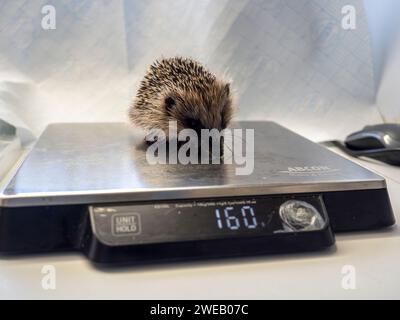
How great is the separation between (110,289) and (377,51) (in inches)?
39.0

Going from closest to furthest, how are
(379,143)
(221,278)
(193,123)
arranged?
(221,278), (193,123), (379,143)

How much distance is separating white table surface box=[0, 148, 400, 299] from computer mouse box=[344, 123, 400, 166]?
1.32 feet

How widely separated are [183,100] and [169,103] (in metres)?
0.03

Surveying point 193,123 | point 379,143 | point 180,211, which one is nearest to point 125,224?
point 180,211

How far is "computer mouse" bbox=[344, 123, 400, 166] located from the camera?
35.9 inches

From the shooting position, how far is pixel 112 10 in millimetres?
1085

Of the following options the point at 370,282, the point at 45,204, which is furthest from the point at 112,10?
the point at 370,282

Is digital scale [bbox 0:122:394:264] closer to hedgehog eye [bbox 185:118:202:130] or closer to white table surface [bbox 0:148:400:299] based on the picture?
white table surface [bbox 0:148:400:299]

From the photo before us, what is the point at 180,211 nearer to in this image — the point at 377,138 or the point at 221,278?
the point at 221,278

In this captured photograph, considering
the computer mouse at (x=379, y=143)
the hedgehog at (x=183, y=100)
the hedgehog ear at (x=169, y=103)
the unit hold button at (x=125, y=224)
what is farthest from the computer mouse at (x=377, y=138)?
the unit hold button at (x=125, y=224)

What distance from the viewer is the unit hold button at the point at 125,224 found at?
494 millimetres

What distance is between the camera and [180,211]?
0.52m

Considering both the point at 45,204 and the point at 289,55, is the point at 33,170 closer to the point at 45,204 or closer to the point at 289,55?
the point at 45,204

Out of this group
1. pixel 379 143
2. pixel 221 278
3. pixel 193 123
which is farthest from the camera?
pixel 379 143
